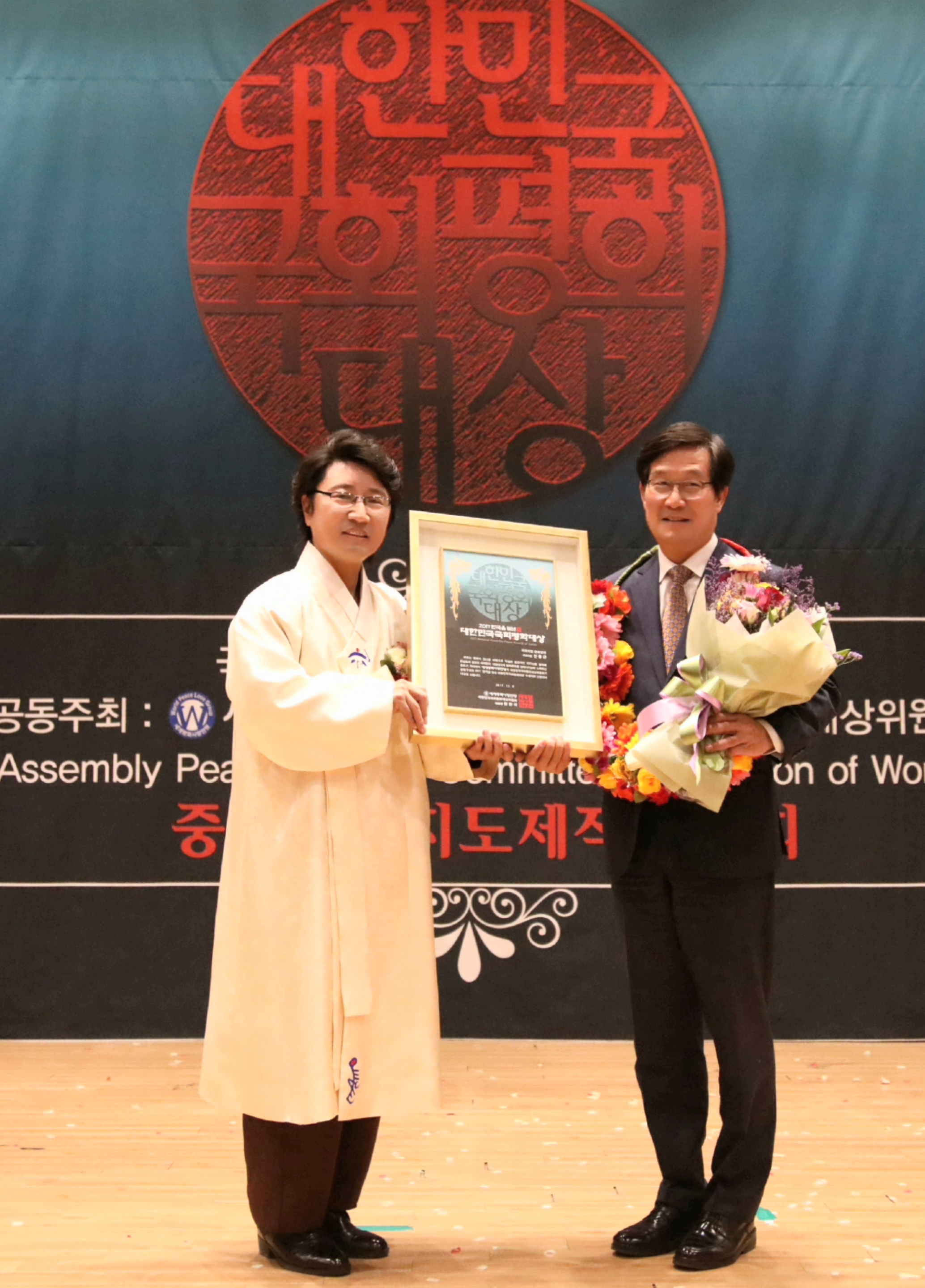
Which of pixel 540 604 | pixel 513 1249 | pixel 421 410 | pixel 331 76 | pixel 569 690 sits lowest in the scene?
pixel 513 1249

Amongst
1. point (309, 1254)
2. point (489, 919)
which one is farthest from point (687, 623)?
point (489, 919)

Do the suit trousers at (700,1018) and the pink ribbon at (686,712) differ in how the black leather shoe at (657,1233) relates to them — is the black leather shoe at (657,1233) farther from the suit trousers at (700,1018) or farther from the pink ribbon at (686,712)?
the pink ribbon at (686,712)

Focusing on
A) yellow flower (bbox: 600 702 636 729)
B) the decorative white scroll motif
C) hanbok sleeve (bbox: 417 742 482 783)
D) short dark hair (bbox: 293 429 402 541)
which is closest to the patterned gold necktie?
yellow flower (bbox: 600 702 636 729)

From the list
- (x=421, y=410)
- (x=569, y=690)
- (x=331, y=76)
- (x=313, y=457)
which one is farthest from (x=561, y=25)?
(x=569, y=690)

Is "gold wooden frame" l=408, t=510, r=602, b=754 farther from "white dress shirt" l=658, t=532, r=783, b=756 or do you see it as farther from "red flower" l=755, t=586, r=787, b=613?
"red flower" l=755, t=586, r=787, b=613

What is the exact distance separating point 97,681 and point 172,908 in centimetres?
80

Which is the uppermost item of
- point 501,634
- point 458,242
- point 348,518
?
point 458,242

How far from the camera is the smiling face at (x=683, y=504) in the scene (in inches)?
101

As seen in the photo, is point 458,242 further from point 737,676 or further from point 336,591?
point 737,676

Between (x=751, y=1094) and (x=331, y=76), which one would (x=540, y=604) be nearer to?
(x=751, y=1094)

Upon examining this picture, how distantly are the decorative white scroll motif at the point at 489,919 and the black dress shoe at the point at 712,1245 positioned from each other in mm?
1969

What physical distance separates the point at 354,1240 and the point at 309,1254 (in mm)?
115

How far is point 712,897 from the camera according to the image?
2.51 m

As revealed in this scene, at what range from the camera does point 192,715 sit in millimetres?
4488
